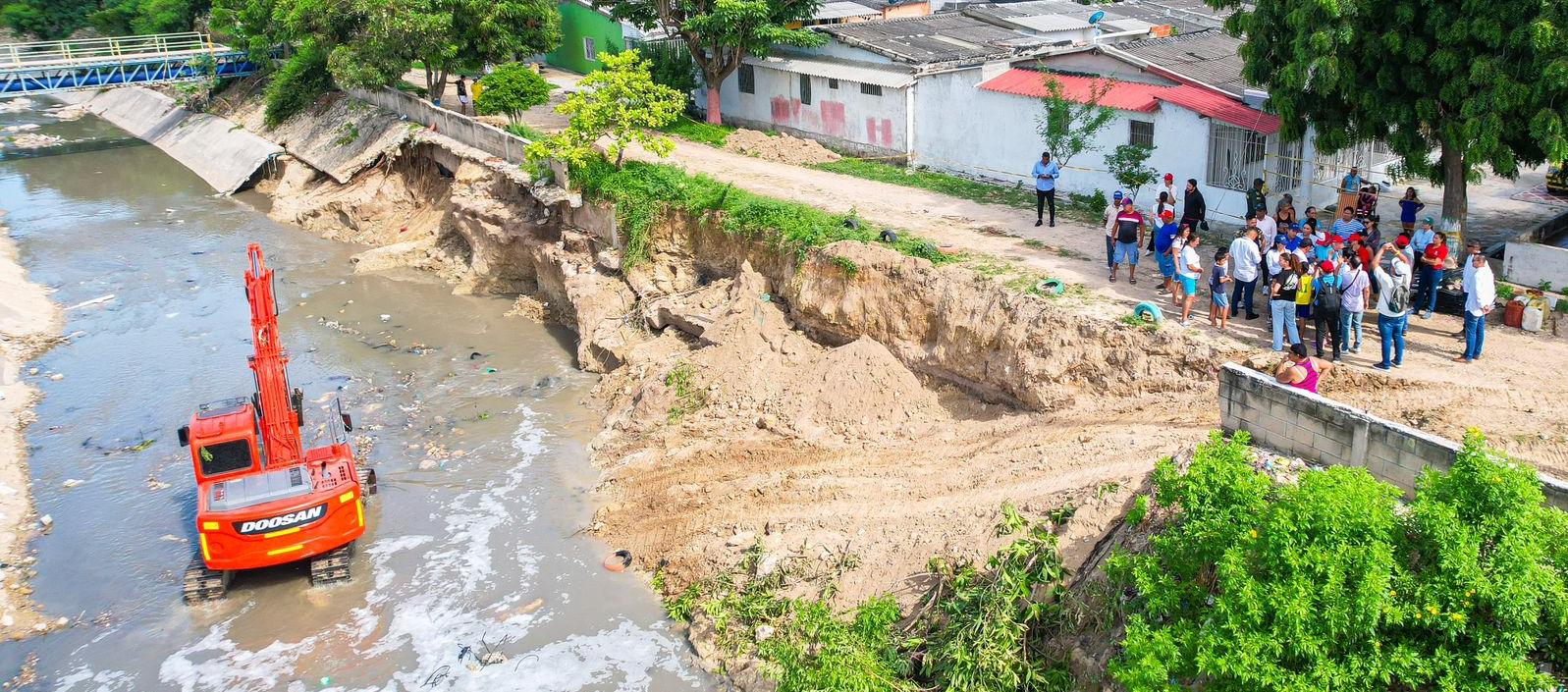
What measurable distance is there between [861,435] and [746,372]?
108 inches

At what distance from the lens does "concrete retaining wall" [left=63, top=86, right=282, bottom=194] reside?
42000 mm

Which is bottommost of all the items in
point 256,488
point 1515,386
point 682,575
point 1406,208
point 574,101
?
point 682,575

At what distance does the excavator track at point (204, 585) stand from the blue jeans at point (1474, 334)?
17.4 m

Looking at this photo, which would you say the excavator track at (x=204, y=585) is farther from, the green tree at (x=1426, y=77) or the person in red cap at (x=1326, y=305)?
the green tree at (x=1426, y=77)

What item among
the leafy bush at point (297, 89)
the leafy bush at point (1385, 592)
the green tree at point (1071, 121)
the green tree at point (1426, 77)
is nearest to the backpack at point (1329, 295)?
the green tree at point (1426, 77)

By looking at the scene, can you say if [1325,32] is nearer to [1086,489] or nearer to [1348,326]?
[1348,326]

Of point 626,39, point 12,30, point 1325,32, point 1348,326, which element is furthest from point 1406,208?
point 12,30

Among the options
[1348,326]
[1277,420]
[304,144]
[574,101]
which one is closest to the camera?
[1277,420]

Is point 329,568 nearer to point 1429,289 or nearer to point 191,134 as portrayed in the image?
point 1429,289

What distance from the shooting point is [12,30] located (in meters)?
67.6

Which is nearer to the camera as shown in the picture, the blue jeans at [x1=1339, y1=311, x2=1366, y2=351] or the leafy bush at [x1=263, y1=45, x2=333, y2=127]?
the blue jeans at [x1=1339, y1=311, x2=1366, y2=351]

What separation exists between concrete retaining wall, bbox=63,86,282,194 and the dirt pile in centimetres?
1929

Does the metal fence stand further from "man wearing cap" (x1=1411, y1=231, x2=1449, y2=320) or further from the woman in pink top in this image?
the woman in pink top

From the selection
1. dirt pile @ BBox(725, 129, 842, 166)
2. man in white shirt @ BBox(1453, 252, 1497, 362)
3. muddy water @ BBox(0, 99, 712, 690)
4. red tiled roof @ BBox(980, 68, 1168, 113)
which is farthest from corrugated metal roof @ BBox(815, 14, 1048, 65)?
man in white shirt @ BBox(1453, 252, 1497, 362)
